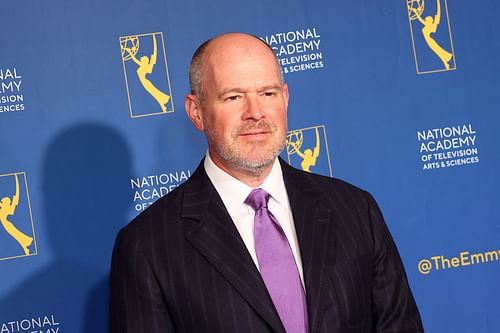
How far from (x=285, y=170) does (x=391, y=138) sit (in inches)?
39.1

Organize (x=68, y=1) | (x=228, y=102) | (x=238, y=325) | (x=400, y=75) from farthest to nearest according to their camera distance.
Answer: (x=400, y=75), (x=68, y=1), (x=228, y=102), (x=238, y=325)

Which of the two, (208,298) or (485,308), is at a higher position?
(208,298)

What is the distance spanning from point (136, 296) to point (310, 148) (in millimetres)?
1277

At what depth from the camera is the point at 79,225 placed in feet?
9.65

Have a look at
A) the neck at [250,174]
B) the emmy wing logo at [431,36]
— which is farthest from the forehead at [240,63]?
the emmy wing logo at [431,36]

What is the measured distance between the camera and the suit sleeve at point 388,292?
220cm

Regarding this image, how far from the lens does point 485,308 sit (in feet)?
10.6

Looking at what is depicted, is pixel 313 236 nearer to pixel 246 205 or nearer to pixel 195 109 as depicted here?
pixel 246 205

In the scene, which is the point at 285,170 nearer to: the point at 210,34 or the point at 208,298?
the point at 208,298

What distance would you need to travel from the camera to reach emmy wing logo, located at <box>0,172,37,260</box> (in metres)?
2.91

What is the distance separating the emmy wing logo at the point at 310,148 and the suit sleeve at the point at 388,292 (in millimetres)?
870

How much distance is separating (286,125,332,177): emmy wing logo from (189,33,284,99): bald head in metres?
0.91

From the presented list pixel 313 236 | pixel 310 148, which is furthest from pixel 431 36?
pixel 313 236

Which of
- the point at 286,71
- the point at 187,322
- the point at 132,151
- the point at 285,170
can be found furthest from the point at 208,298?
the point at 286,71
